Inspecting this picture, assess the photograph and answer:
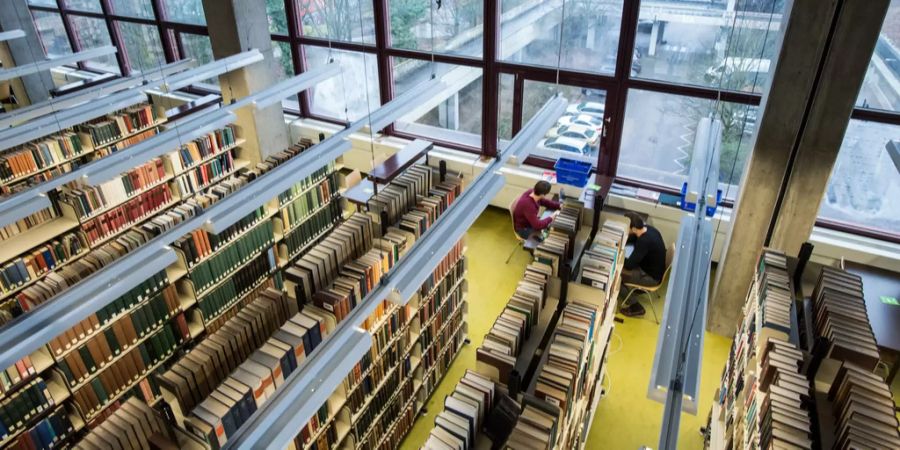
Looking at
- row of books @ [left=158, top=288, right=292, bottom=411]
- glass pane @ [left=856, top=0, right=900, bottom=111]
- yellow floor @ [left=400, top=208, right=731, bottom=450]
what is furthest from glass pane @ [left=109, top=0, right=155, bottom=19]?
glass pane @ [left=856, top=0, right=900, bottom=111]

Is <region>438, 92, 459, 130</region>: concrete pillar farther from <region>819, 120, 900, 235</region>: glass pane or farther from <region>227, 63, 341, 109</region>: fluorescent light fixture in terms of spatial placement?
<region>819, 120, 900, 235</region>: glass pane

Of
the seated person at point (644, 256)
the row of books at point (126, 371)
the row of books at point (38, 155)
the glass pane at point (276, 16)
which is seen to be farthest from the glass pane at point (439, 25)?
the row of books at point (126, 371)

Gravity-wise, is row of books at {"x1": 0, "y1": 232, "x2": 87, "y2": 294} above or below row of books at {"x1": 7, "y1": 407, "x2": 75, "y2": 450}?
above

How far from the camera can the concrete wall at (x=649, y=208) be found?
5645 millimetres

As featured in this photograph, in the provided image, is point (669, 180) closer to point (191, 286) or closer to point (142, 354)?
point (191, 286)

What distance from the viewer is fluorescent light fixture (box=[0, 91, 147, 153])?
14.4ft

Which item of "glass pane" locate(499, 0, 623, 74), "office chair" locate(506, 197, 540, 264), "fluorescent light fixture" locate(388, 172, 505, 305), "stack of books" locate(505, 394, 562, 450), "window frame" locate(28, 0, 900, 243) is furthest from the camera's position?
"glass pane" locate(499, 0, 623, 74)

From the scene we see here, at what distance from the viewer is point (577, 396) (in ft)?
12.3

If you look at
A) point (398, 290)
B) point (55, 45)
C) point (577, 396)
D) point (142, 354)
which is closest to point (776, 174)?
point (577, 396)

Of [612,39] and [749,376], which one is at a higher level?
[612,39]

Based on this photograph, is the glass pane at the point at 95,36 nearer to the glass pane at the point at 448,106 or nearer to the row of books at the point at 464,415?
the glass pane at the point at 448,106

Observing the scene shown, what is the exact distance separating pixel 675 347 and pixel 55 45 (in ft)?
44.3

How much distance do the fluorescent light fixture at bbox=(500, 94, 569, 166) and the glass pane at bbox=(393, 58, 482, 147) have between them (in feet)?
10.0

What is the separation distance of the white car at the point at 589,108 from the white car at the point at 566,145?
380 mm
